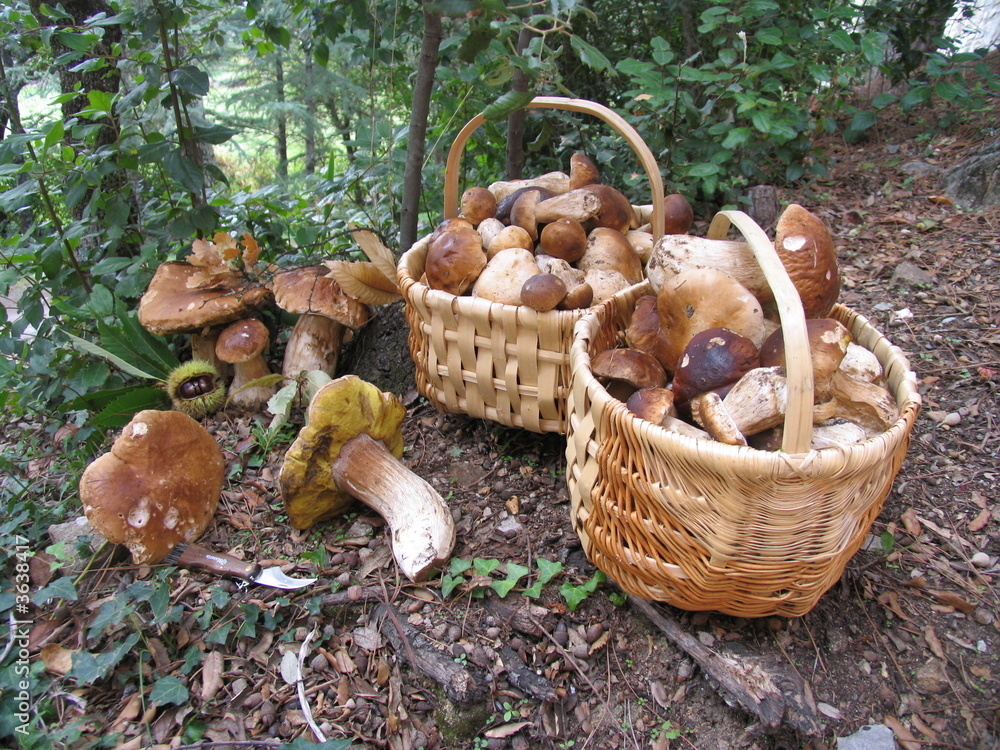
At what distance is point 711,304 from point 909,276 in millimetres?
2004

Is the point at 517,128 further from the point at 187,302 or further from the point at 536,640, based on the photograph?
the point at 536,640

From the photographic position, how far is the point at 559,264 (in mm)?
2049

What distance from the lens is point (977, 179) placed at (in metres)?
3.34

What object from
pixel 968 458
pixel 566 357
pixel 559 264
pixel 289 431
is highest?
pixel 559 264

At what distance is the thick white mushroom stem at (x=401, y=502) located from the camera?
Result: 70.0 inches

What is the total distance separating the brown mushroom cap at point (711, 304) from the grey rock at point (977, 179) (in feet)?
8.84

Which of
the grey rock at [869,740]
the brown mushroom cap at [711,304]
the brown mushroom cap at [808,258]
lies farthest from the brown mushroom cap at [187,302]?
the grey rock at [869,740]

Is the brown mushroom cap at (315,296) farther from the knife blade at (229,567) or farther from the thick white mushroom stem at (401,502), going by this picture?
the knife blade at (229,567)

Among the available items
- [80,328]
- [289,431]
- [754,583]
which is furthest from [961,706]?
[80,328]

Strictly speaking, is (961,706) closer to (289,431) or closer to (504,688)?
(504,688)

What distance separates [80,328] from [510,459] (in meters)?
1.99

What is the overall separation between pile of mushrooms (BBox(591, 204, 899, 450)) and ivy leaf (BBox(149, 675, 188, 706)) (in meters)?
1.33

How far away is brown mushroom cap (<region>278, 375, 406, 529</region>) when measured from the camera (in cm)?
183

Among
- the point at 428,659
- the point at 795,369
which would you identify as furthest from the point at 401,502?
the point at 795,369
